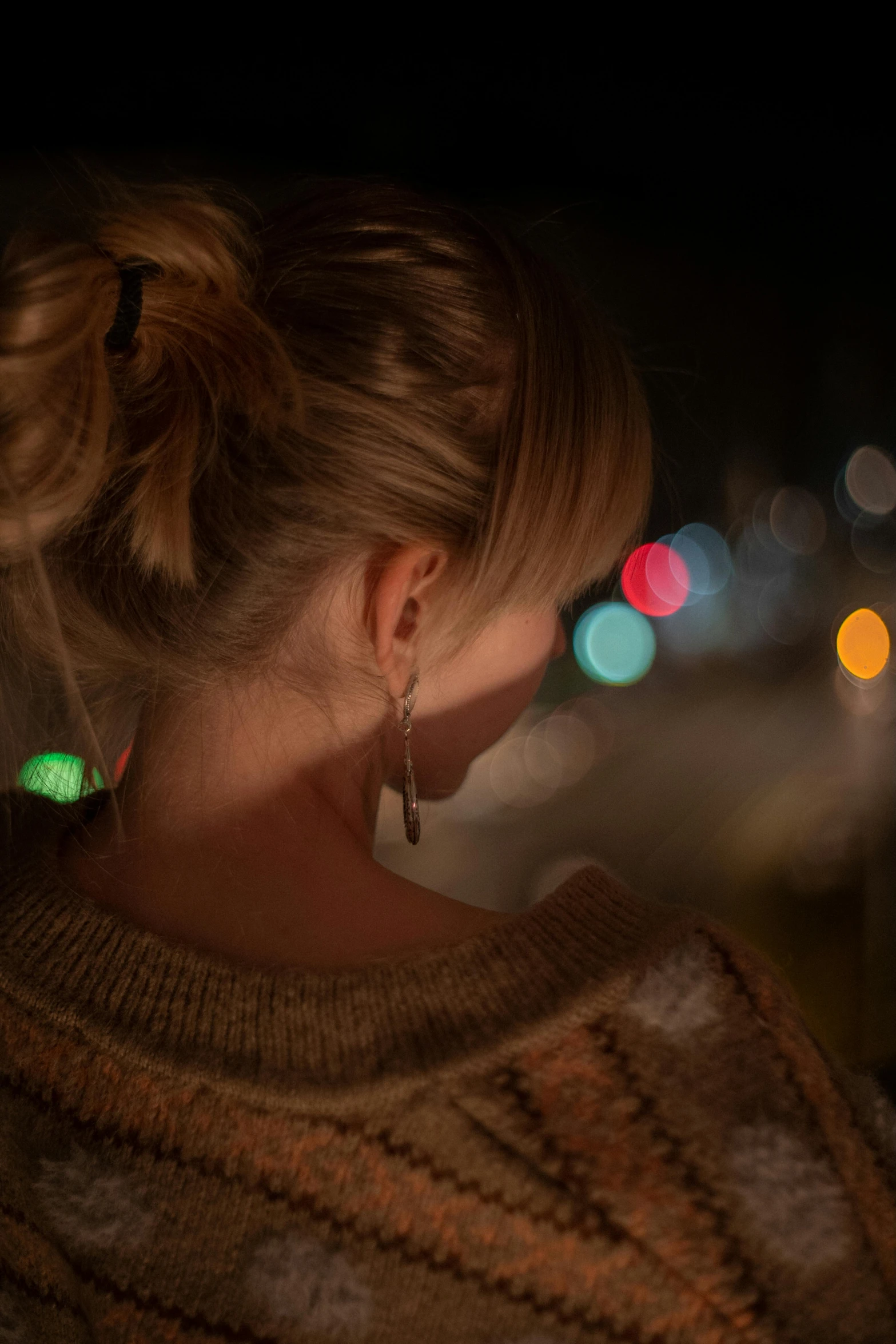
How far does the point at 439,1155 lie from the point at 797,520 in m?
1.38

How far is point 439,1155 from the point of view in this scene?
0.42m

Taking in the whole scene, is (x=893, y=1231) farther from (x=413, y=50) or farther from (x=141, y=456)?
(x=413, y=50)

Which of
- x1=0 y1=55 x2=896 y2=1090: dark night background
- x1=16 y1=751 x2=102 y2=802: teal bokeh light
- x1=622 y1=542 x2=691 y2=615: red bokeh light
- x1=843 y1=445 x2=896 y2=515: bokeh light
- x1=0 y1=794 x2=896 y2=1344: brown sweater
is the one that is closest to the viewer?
x1=0 y1=794 x2=896 y2=1344: brown sweater

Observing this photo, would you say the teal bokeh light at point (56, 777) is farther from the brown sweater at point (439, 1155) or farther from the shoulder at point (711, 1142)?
the shoulder at point (711, 1142)

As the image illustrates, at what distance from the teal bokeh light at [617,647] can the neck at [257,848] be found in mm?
1499

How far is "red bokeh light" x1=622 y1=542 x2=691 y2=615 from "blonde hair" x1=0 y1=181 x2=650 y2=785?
92cm

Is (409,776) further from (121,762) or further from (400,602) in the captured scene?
(121,762)

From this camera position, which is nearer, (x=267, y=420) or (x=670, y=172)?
(x=267, y=420)

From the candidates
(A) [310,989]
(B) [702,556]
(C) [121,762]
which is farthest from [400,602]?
(B) [702,556]

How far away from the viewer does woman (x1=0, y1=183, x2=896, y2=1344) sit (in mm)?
421

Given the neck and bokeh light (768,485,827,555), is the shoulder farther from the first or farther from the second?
Result: bokeh light (768,485,827,555)

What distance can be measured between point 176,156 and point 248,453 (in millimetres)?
1022

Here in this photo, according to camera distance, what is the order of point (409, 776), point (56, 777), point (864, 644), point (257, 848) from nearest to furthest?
point (257, 848), point (409, 776), point (56, 777), point (864, 644)

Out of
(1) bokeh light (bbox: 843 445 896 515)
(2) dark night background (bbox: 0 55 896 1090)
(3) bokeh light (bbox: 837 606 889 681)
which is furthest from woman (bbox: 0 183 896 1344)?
(3) bokeh light (bbox: 837 606 889 681)
